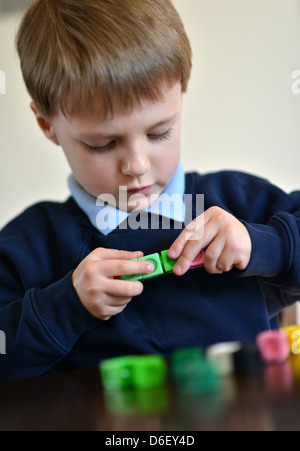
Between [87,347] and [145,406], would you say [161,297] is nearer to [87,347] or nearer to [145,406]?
[87,347]

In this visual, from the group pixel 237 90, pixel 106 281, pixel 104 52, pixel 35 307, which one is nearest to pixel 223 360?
pixel 106 281

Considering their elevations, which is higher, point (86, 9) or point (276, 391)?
point (86, 9)

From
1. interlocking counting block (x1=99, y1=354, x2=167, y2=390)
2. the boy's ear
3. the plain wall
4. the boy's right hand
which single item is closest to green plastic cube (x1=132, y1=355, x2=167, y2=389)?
interlocking counting block (x1=99, y1=354, x2=167, y2=390)

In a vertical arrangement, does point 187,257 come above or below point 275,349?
above

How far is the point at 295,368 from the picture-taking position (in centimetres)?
55

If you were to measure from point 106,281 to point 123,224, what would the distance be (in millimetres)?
148

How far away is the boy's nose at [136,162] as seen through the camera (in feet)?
2.23

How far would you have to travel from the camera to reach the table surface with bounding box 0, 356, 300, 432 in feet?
1.40

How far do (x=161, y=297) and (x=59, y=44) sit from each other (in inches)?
14.5

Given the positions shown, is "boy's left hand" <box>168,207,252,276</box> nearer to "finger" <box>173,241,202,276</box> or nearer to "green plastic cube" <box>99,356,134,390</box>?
"finger" <box>173,241,202,276</box>

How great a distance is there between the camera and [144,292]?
2.52 ft

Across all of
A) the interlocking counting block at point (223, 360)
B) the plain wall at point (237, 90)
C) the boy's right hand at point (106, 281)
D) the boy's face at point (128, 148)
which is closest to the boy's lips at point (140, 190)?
the boy's face at point (128, 148)

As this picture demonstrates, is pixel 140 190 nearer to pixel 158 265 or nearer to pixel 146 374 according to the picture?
pixel 158 265

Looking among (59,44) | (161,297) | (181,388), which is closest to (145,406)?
(181,388)
